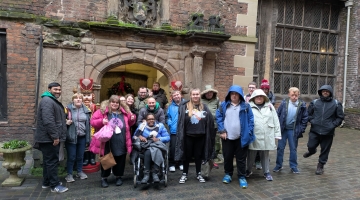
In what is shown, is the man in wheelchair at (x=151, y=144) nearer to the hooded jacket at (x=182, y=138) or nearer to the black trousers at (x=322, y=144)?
the hooded jacket at (x=182, y=138)

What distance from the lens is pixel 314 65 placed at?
35.4 ft

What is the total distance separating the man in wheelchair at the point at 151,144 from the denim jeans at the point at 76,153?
1.08m

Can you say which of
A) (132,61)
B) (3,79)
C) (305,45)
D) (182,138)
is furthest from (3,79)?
(305,45)

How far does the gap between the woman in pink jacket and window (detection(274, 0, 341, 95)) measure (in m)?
7.65

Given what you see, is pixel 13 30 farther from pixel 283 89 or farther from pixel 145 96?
pixel 283 89

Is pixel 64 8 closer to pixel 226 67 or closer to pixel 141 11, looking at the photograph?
pixel 141 11

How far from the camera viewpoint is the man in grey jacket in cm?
397

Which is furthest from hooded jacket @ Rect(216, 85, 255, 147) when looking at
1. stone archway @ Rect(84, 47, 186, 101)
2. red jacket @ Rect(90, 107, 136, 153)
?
stone archway @ Rect(84, 47, 186, 101)

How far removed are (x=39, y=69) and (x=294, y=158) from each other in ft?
19.6

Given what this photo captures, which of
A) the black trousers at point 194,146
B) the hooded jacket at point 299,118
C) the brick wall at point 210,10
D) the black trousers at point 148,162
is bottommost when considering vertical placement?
the black trousers at point 148,162

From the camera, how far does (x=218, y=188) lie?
440cm

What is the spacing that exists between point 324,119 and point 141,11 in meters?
5.08

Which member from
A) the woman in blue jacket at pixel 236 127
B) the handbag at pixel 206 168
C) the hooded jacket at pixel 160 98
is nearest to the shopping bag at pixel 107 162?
the handbag at pixel 206 168

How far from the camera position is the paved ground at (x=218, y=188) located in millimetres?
4059
